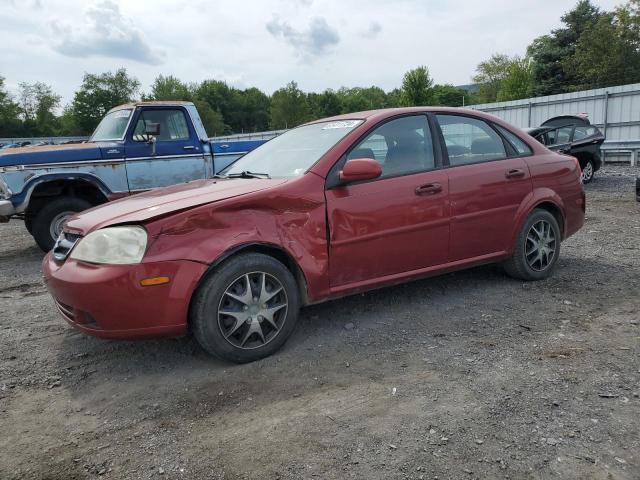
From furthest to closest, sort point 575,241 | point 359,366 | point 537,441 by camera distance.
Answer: point 575,241 < point 359,366 < point 537,441

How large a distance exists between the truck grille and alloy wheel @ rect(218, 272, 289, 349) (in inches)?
43.5

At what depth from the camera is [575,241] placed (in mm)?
6535

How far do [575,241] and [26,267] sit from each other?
23.5 feet

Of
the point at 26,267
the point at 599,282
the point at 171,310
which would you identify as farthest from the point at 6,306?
the point at 599,282

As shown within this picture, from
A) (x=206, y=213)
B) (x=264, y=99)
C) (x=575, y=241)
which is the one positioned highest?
(x=264, y=99)

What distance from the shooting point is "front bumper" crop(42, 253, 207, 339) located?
3037 mm

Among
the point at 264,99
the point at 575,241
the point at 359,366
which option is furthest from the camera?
the point at 264,99

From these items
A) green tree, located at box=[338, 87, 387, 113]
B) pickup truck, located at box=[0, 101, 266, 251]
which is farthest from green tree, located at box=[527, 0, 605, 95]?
green tree, located at box=[338, 87, 387, 113]

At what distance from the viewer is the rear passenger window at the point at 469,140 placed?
4.34 metres

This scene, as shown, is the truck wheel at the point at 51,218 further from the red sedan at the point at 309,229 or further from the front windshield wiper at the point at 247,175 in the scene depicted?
the front windshield wiper at the point at 247,175

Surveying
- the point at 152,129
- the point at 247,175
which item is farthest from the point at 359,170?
the point at 152,129

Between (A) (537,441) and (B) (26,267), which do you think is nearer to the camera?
(A) (537,441)

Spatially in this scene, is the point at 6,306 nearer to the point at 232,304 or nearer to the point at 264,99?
the point at 232,304

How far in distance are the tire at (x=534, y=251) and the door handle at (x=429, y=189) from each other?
3.64 ft
